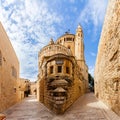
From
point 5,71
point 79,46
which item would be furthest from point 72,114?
point 79,46

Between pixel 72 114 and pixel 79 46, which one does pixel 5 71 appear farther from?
pixel 79 46

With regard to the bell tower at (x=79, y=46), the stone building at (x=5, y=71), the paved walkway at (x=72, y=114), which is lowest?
the paved walkway at (x=72, y=114)

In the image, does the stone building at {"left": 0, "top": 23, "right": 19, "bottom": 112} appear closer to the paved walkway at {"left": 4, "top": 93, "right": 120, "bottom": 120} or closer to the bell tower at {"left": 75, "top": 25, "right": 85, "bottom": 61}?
the paved walkway at {"left": 4, "top": 93, "right": 120, "bottom": 120}

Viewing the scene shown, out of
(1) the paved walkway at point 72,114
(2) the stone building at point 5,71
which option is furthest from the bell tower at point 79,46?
(1) the paved walkway at point 72,114

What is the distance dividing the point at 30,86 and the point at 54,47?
25.0 metres

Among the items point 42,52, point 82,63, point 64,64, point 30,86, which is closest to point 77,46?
point 82,63

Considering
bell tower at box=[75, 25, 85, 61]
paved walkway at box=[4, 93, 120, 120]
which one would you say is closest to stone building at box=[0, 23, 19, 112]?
paved walkway at box=[4, 93, 120, 120]

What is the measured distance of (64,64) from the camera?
40.3ft

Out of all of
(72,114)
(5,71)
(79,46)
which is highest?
(79,46)

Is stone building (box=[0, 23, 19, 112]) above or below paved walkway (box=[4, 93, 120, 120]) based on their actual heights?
above

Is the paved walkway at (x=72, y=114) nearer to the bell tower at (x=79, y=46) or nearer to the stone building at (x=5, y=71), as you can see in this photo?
the stone building at (x=5, y=71)

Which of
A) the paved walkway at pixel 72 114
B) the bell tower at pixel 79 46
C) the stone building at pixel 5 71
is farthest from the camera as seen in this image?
the bell tower at pixel 79 46

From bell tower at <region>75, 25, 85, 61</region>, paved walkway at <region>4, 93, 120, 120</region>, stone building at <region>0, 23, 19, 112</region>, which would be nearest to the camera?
paved walkway at <region>4, 93, 120, 120</region>

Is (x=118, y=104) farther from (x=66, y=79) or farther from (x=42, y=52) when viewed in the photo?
(x=42, y=52)
